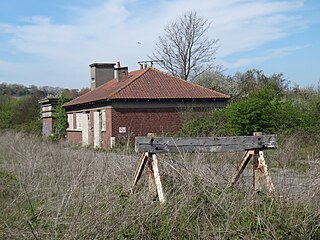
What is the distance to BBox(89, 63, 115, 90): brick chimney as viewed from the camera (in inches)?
1833

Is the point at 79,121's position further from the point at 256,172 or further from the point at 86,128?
the point at 256,172

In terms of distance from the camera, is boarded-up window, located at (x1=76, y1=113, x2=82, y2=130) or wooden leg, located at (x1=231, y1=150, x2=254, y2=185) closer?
wooden leg, located at (x1=231, y1=150, x2=254, y2=185)

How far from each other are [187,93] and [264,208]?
94.2 ft

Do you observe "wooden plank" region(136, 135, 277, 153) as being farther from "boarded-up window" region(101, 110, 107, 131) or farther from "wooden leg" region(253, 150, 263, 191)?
"boarded-up window" region(101, 110, 107, 131)

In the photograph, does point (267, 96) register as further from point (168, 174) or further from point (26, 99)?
point (26, 99)

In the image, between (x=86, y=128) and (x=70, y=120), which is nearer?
(x=86, y=128)

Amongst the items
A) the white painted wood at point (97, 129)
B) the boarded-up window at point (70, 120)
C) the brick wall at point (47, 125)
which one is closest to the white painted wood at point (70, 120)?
the boarded-up window at point (70, 120)

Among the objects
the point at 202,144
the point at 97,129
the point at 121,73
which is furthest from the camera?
the point at 121,73

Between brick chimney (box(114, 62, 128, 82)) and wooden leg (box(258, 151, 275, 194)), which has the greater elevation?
brick chimney (box(114, 62, 128, 82))

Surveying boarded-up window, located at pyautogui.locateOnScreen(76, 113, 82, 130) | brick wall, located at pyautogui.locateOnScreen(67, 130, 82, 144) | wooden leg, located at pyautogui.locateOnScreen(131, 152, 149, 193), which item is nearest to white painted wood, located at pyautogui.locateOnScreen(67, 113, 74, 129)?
brick wall, located at pyautogui.locateOnScreen(67, 130, 82, 144)

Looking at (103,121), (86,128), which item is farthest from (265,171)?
(86,128)

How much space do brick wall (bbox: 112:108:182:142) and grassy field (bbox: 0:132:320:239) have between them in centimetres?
2515

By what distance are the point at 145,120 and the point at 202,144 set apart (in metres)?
25.7

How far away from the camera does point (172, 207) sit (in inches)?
300
